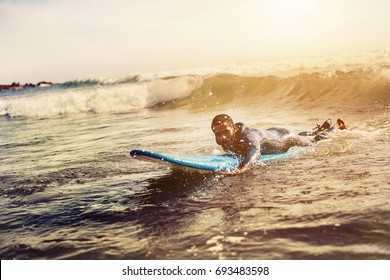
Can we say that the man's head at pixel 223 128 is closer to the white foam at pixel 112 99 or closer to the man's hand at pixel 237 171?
the man's hand at pixel 237 171

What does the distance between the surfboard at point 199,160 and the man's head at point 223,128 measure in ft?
0.75

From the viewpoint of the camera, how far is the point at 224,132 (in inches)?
153

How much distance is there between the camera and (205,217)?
277cm

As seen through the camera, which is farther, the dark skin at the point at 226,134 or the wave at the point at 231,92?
the wave at the point at 231,92

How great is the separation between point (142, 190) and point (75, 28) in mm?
3854

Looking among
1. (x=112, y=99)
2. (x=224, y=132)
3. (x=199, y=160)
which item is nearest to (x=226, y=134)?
(x=224, y=132)

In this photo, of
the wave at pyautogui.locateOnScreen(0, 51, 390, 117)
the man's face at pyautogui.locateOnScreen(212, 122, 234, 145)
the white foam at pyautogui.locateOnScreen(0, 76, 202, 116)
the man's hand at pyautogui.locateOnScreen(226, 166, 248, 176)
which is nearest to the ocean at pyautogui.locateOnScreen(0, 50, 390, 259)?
the man's hand at pyautogui.locateOnScreen(226, 166, 248, 176)

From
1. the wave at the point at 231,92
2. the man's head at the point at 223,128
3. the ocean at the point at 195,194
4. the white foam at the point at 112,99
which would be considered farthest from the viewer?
the white foam at the point at 112,99

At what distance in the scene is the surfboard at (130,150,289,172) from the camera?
3.72 meters

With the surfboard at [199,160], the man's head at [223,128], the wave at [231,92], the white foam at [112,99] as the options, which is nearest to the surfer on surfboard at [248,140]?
the man's head at [223,128]

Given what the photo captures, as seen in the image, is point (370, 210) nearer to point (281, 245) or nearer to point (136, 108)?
point (281, 245)

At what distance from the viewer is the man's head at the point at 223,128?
3836 millimetres
